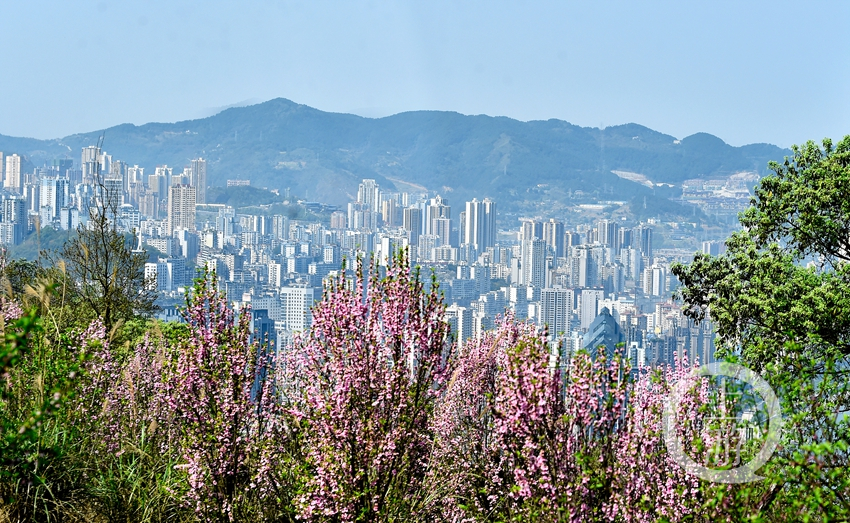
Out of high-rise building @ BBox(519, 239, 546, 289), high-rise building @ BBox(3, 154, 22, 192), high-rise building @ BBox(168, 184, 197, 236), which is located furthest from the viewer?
high-rise building @ BBox(3, 154, 22, 192)

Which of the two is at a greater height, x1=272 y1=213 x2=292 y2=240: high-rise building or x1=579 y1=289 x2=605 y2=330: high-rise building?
x1=272 y1=213 x2=292 y2=240: high-rise building

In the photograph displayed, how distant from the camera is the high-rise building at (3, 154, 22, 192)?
17650 cm

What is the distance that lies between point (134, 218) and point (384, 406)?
534ft

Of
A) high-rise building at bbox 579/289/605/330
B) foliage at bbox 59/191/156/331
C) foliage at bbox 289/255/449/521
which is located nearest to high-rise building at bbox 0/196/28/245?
high-rise building at bbox 579/289/605/330

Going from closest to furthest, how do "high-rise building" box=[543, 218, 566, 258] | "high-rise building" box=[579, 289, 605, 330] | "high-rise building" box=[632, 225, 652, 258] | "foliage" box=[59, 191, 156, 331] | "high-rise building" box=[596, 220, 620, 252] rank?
"foliage" box=[59, 191, 156, 331], "high-rise building" box=[579, 289, 605, 330], "high-rise building" box=[543, 218, 566, 258], "high-rise building" box=[632, 225, 652, 258], "high-rise building" box=[596, 220, 620, 252]

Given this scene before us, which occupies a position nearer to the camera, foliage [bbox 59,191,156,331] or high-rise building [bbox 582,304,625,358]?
high-rise building [bbox 582,304,625,358]

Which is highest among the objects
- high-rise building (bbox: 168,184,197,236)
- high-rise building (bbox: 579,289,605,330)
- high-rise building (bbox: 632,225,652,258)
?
high-rise building (bbox: 168,184,197,236)

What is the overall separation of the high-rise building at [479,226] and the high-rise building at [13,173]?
87129mm

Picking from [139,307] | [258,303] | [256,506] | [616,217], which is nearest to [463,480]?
[256,506]

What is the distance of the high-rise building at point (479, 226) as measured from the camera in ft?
595

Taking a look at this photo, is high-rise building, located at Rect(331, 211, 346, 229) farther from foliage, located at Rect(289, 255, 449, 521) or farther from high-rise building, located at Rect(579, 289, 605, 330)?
foliage, located at Rect(289, 255, 449, 521)

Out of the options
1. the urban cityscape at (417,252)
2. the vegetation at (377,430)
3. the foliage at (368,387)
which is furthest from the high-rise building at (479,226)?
the foliage at (368,387)

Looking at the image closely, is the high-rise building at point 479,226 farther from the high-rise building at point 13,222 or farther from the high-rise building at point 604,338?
the high-rise building at point 604,338

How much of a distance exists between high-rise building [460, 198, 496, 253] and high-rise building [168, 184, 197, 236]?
176ft
